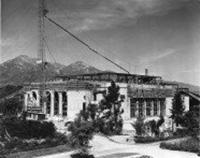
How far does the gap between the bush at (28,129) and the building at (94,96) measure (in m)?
11.6

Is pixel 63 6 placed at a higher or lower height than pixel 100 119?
higher

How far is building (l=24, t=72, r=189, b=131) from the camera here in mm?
38594

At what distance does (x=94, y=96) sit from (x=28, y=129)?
14.9m

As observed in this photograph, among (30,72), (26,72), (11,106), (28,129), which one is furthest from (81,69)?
(28,129)

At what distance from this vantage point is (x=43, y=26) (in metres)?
32.9

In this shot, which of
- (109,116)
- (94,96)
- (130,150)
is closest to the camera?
(130,150)

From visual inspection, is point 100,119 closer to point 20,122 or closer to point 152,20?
point 20,122

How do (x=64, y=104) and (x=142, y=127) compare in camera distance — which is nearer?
(x=142, y=127)

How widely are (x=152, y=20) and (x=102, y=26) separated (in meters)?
4.27

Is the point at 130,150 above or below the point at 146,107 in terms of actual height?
below

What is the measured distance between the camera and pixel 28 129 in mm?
25297

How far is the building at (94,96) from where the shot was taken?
Answer: 38.6m

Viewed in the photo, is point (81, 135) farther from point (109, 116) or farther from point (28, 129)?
point (109, 116)

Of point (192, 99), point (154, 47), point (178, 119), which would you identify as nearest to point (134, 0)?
point (154, 47)
